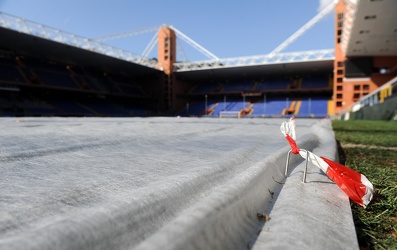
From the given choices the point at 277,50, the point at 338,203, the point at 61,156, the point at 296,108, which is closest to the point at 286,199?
the point at 338,203

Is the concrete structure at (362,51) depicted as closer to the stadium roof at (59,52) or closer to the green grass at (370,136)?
the green grass at (370,136)

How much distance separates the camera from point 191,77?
38.1 m

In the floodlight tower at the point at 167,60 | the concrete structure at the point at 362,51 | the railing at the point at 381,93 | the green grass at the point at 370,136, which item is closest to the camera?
the green grass at the point at 370,136

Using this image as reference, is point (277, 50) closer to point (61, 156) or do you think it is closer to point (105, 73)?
point (105, 73)

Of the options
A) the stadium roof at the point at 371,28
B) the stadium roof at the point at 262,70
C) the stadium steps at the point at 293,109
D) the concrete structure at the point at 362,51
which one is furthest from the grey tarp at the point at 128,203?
the stadium steps at the point at 293,109

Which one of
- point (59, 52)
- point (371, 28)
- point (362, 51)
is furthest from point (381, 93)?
point (59, 52)

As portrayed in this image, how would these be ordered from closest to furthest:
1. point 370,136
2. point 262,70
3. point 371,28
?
point 370,136 → point 371,28 → point 262,70

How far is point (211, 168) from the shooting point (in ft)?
4.19

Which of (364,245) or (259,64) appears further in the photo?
(259,64)

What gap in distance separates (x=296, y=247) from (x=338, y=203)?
0.49 metres

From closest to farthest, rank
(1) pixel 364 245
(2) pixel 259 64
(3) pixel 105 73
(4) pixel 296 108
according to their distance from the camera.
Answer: (1) pixel 364 245
(2) pixel 259 64
(4) pixel 296 108
(3) pixel 105 73

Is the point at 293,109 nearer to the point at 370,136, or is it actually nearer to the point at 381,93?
the point at 381,93

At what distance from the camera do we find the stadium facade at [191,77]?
2106cm

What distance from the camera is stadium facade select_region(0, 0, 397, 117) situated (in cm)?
2106
